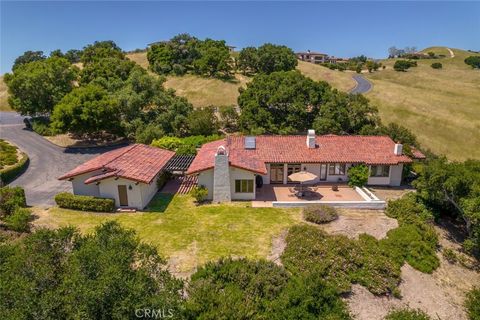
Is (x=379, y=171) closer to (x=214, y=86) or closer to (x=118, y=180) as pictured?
(x=118, y=180)

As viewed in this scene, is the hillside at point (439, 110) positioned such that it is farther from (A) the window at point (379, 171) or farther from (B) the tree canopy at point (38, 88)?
(B) the tree canopy at point (38, 88)

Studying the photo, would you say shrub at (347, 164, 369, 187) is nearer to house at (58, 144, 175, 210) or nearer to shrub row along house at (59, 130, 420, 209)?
shrub row along house at (59, 130, 420, 209)

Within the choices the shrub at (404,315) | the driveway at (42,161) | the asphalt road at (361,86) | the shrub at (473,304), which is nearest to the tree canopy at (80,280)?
the shrub at (404,315)

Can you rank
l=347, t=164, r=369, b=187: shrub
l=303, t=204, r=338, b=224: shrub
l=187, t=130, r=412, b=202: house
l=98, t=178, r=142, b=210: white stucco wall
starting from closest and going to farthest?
l=303, t=204, r=338, b=224: shrub
l=98, t=178, r=142, b=210: white stucco wall
l=187, t=130, r=412, b=202: house
l=347, t=164, r=369, b=187: shrub

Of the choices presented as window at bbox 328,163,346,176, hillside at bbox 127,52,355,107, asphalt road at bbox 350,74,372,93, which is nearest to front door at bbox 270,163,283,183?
window at bbox 328,163,346,176

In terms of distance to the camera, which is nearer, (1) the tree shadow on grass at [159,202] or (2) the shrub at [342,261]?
(2) the shrub at [342,261]

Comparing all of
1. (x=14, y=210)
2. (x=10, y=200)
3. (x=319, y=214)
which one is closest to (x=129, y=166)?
(x=14, y=210)
